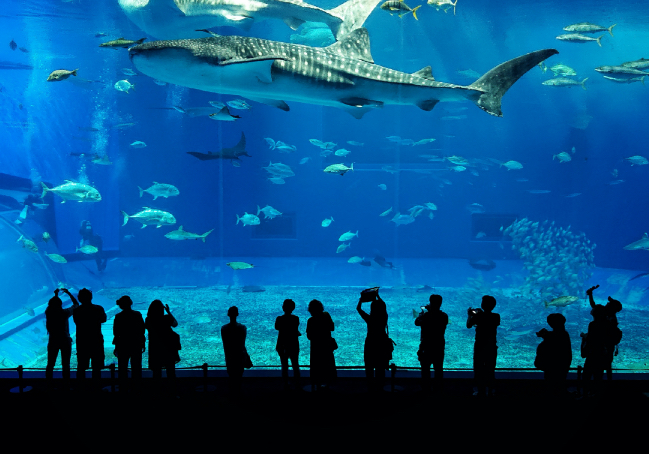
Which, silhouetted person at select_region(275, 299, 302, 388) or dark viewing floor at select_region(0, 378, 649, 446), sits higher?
silhouetted person at select_region(275, 299, 302, 388)

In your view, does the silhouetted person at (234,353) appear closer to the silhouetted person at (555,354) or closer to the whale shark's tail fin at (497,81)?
the silhouetted person at (555,354)

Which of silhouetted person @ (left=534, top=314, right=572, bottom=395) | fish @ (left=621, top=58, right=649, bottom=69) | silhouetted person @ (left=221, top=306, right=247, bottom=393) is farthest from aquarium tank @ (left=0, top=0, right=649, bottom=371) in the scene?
silhouetted person @ (left=221, top=306, right=247, bottom=393)

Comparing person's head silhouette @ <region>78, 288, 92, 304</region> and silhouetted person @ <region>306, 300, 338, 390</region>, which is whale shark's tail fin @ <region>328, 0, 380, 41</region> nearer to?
silhouetted person @ <region>306, 300, 338, 390</region>

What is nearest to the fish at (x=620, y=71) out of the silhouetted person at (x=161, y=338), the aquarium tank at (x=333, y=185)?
the aquarium tank at (x=333, y=185)

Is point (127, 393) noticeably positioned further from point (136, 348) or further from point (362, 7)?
point (362, 7)

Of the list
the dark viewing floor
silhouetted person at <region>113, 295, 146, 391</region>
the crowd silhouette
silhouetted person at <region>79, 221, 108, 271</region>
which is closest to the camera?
the dark viewing floor

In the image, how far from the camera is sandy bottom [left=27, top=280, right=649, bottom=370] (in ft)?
24.3

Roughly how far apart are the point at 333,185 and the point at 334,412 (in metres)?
16.5

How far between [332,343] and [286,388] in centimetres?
54

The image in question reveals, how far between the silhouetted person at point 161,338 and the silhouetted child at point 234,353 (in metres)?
0.43

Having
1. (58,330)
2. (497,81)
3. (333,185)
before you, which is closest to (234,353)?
(58,330)

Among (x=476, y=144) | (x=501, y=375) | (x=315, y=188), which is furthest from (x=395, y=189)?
(x=501, y=375)

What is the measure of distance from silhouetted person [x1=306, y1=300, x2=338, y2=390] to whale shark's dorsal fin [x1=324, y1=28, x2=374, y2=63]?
2.52 metres

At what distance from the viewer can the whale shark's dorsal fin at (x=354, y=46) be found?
417 centimetres
